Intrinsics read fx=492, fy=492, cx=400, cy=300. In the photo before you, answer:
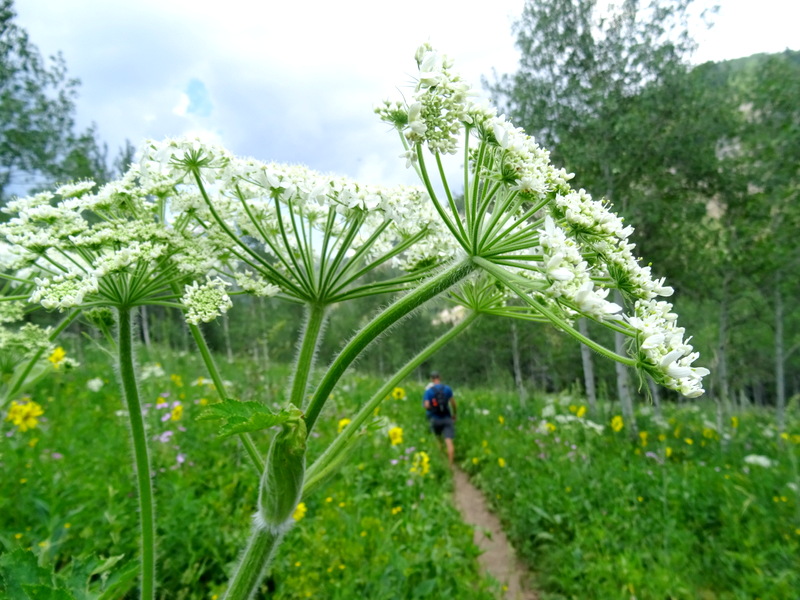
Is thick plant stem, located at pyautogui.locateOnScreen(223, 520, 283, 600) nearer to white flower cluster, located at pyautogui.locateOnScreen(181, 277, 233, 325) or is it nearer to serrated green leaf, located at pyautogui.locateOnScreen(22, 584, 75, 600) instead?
serrated green leaf, located at pyautogui.locateOnScreen(22, 584, 75, 600)

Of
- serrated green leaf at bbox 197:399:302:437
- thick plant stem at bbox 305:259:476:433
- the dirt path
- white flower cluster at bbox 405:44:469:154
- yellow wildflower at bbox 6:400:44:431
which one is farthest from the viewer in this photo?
the dirt path

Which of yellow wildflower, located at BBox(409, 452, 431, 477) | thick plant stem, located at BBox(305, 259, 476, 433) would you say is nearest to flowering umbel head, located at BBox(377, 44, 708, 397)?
thick plant stem, located at BBox(305, 259, 476, 433)

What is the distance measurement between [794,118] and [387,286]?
18.2 meters

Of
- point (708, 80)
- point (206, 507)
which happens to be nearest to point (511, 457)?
point (206, 507)

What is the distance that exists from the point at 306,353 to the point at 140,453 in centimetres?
70

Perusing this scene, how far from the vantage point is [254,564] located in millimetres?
1446

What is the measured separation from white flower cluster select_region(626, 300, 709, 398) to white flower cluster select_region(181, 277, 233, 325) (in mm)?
1247

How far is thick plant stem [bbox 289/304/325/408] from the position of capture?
1630mm

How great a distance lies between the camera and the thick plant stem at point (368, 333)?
1.37m

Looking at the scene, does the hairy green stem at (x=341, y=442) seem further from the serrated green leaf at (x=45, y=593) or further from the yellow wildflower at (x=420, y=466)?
the yellow wildflower at (x=420, y=466)

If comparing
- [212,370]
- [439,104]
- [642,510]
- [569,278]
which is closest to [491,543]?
[642,510]

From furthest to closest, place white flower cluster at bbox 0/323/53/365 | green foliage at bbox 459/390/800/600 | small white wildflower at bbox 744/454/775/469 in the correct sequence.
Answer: small white wildflower at bbox 744/454/775/469, green foliage at bbox 459/390/800/600, white flower cluster at bbox 0/323/53/365

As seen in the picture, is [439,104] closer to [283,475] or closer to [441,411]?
[283,475]

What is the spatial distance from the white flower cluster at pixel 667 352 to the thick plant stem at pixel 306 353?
1033 mm
